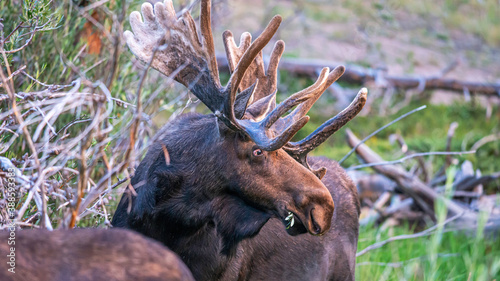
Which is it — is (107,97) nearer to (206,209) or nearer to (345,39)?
(206,209)

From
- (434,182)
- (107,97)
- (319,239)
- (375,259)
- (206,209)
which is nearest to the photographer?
(107,97)

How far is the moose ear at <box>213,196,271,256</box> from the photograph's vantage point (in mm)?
3242

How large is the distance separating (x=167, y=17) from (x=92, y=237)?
6.81ft

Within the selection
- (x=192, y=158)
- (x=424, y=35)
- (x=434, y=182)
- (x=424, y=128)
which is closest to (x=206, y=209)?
(x=192, y=158)

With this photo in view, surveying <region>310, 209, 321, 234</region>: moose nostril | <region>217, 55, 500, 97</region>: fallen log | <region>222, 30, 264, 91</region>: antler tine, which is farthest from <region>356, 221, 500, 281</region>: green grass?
<region>217, 55, 500, 97</region>: fallen log

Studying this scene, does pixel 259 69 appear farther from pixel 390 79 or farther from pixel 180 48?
pixel 390 79

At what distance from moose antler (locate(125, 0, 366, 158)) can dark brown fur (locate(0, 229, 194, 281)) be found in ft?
4.17

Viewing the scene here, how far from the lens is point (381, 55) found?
1480cm

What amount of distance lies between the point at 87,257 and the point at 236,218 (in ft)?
4.99

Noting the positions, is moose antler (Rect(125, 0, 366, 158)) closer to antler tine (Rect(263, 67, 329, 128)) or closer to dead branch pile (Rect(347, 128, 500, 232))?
antler tine (Rect(263, 67, 329, 128))

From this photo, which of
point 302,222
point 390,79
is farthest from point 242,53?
point 390,79

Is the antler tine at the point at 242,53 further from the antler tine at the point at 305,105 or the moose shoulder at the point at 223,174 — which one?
the antler tine at the point at 305,105

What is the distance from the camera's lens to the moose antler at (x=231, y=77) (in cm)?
316

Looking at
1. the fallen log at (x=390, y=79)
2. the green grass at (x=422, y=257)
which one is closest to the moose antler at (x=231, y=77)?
the green grass at (x=422, y=257)
